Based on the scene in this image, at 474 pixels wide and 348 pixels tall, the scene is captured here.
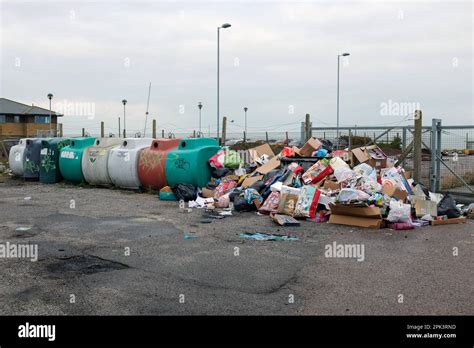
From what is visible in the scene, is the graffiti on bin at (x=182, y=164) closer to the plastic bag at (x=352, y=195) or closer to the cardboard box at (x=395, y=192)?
the plastic bag at (x=352, y=195)

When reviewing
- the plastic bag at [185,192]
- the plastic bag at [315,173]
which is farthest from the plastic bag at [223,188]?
the plastic bag at [315,173]

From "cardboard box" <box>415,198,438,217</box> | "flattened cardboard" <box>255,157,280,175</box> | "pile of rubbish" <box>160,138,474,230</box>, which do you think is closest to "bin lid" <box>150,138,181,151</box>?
"pile of rubbish" <box>160,138,474,230</box>

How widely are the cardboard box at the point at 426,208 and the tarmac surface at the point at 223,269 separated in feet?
1.80

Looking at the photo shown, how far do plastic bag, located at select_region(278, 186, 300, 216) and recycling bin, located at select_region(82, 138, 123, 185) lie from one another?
675cm

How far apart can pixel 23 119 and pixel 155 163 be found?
40.4 metres

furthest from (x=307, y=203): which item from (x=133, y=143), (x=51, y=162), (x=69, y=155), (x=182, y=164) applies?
(x=51, y=162)

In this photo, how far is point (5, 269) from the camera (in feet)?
18.7

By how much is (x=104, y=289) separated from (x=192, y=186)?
705 centimetres

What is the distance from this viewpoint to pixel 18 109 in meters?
48.7

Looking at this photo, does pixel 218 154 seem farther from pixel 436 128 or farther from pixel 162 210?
pixel 436 128

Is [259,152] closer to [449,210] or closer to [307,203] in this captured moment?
[307,203]

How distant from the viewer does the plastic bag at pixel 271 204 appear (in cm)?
988

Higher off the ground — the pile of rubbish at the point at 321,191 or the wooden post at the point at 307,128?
the wooden post at the point at 307,128

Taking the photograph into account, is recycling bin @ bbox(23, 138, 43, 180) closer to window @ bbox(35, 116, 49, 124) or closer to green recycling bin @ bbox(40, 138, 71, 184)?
green recycling bin @ bbox(40, 138, 71, 184)
